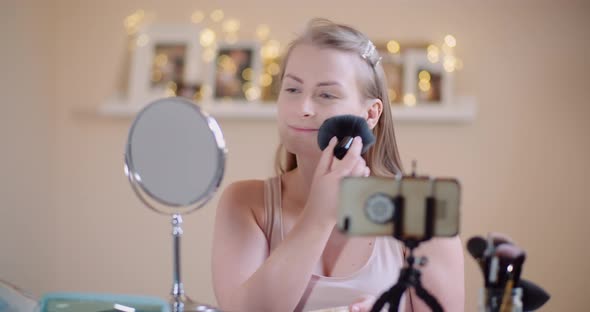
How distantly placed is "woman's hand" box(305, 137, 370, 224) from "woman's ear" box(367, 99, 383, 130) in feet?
1.03

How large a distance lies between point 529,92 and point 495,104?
0.38 feet

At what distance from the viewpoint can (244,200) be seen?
1.26 metres

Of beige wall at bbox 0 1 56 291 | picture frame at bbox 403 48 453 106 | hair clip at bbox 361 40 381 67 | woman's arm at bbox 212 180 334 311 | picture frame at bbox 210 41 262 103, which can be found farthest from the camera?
picture frame at bbox 210 41 262 103

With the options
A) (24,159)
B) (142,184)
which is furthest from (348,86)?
(24,159)

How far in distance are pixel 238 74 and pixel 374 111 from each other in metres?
1.26

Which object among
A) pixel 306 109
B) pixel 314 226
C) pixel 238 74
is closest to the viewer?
pixel 314 226

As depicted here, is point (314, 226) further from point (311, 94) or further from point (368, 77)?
point (368, 77)

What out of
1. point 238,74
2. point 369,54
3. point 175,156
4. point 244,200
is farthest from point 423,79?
point 175,156

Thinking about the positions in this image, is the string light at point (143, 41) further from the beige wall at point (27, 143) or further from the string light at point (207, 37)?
the beige wall at point (27, 143)

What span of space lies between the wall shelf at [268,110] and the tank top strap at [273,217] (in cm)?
109

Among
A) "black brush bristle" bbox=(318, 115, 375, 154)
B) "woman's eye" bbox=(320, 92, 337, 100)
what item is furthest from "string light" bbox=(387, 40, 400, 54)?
"black brush bristle" bbox=(318, 115, 375, 154)

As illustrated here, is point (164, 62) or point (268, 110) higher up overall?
point (164, 62)

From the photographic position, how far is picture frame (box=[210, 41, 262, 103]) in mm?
2445

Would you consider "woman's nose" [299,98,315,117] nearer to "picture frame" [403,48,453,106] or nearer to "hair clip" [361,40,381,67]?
"hair clip" [361,40,381,67]
